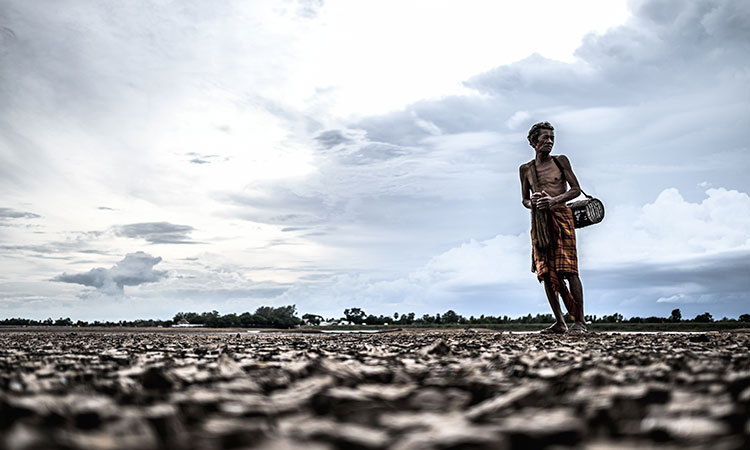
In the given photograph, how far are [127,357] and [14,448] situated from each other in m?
2.20

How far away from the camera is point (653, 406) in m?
1.39

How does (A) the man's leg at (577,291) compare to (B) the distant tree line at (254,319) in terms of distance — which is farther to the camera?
(B) the distant tree line at (254,319)

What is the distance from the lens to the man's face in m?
6.80

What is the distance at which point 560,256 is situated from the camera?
259 inches

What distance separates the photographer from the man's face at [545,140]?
680 centimetres

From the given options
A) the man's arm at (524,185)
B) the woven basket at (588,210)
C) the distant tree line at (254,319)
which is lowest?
the distant tree line at (254,319)

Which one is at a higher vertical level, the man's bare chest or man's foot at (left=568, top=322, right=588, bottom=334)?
the man's bare chest

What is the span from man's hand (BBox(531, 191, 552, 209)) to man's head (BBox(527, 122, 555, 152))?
66 cm

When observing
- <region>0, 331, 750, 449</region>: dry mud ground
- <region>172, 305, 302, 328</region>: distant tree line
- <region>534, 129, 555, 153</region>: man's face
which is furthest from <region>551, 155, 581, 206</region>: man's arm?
<region>172, 305, 302, 328</region>: distant tree line

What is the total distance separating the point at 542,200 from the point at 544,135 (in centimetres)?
89

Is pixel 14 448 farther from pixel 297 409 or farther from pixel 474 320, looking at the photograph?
pixel 474 320

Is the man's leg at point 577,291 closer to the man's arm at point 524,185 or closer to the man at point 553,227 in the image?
the man at point 553,227

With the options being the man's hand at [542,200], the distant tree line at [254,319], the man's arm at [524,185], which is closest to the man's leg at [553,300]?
the man's hand at [542,200]

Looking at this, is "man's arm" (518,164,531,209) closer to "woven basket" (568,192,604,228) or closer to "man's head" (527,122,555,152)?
"man's head" (527,122,555,152)
